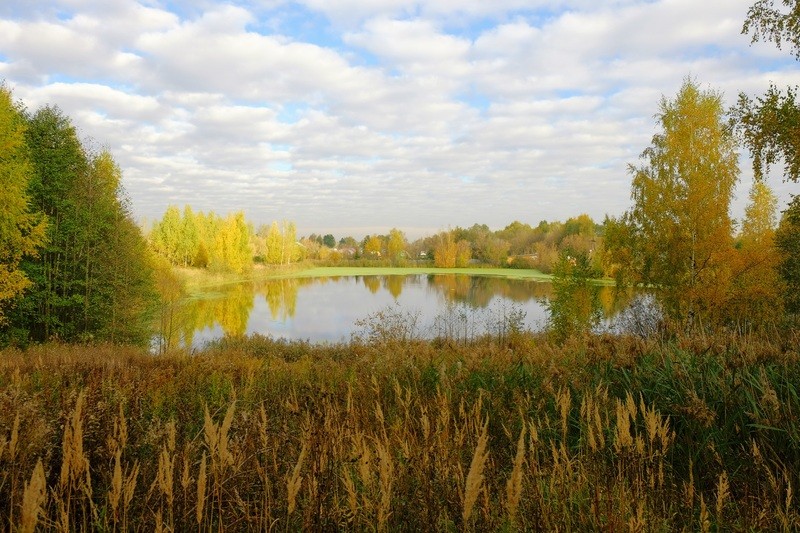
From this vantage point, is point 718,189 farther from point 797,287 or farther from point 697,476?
point 697,476

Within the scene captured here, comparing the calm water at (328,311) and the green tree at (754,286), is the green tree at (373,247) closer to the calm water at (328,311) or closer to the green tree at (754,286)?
the calm water at (328,311)

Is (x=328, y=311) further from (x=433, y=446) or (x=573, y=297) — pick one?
(x=433, y=446)

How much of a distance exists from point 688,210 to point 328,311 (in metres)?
26.7

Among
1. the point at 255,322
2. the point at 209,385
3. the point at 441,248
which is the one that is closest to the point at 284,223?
the point at 441,248

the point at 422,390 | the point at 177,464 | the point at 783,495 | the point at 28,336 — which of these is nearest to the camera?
the point at 177,464

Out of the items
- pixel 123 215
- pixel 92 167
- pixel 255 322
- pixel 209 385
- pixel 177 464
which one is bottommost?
pixel 255 322

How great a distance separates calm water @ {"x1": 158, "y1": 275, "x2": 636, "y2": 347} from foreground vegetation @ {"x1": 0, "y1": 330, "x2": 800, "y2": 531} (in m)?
13.6

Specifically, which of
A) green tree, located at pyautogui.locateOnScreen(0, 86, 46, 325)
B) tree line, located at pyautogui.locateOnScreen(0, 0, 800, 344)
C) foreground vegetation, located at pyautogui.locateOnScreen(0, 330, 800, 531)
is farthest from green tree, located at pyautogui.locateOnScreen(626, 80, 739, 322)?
green tree, located at pyautogui.locateOnScreen(0, 86, 46, 325)

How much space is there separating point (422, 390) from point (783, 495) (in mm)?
3273

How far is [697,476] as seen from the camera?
3.49 meters

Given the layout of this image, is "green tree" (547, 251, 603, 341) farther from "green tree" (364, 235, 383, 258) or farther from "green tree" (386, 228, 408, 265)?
"green tree" (364, 235, 383, 258)

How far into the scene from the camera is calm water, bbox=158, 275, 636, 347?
2308cm

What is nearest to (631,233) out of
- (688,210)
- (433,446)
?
(688,210)

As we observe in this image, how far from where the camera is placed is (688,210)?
18.2m
